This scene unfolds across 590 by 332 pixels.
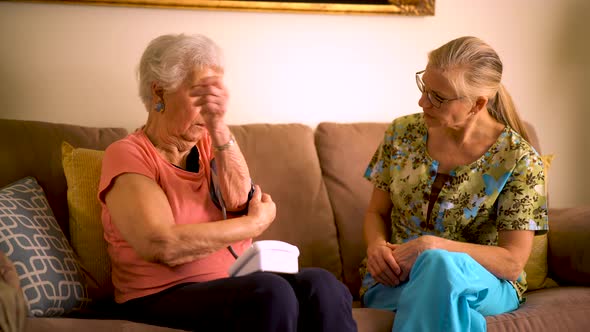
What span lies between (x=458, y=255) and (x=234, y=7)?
1275 mm

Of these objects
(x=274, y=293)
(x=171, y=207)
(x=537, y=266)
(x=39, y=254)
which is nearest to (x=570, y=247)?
(x=537, y=266)

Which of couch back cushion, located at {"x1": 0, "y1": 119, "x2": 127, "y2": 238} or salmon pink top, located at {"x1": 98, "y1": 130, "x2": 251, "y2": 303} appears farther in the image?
couch back cushion, located at {"x1": 0, "y1": 119, "x2": 127, "y2": 238}

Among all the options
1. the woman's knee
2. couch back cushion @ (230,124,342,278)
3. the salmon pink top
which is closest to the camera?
the woman's knee

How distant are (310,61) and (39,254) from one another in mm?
1334

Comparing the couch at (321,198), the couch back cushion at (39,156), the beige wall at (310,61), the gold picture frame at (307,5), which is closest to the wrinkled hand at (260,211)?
the couch at (321,198)

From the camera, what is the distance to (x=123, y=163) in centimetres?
190

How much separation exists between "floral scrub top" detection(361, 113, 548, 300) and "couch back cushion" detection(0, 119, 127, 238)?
3.15ft

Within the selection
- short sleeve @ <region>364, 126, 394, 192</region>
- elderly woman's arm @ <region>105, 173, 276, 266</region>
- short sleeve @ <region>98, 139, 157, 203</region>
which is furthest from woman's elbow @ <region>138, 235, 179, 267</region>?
short sleeve @ <region>364, 126, 394, 192</region>

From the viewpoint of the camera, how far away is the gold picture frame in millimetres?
2575

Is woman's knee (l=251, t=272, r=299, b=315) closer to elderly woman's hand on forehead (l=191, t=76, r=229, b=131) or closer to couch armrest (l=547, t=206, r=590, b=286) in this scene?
elderly woman's hand on forehead (l=191, t=76, r=229, b=131)

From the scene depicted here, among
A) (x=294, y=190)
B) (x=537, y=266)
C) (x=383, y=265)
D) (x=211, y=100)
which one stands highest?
(x=211, y=100)

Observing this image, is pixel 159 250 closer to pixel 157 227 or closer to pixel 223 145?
pixel 157 227

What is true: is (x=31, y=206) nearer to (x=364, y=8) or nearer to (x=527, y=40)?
(x=364, y=8)

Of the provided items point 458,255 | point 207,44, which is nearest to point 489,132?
point 458,255
